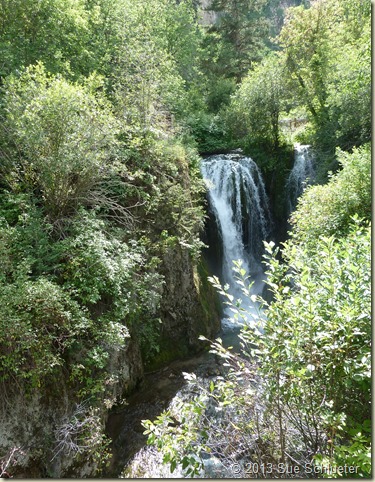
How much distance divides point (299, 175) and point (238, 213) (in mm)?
3211

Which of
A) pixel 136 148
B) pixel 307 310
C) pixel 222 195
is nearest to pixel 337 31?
pixel 222 195

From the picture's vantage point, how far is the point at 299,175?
47.1ft

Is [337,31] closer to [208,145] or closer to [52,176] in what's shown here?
[208,145]

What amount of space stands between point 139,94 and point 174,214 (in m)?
3.28

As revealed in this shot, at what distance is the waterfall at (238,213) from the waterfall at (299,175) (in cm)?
105

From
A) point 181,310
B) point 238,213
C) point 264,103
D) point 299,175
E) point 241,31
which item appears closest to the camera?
point 181,310

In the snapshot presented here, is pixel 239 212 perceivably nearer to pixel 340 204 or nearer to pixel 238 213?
pixel 238 213

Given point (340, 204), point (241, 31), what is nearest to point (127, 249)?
point (340, 204)

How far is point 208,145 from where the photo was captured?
16.8 metres

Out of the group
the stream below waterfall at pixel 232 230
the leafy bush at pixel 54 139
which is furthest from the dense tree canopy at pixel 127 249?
the stream below waterfall at pixel 232 230

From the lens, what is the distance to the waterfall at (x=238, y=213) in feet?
43.5

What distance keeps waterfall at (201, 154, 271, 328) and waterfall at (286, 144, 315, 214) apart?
1053 millimetres

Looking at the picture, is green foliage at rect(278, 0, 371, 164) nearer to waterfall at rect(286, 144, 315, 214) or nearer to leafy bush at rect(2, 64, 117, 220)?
waterfall at rect(286, 144, 315, 214)

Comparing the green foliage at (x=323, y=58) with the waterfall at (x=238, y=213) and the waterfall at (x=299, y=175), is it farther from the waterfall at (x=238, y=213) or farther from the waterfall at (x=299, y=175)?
the waterfall at (x=238, y=213)
